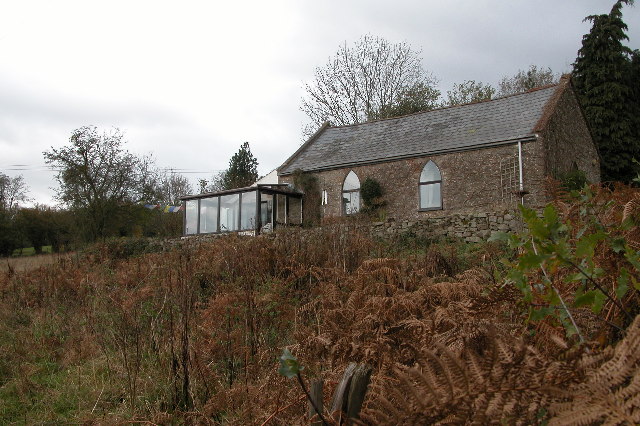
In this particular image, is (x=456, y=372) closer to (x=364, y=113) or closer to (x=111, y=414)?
(x=111, y=414)

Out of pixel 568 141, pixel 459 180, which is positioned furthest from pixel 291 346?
pixel 568 141

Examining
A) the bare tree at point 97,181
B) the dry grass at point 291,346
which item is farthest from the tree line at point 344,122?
the dry grass at point 291,346

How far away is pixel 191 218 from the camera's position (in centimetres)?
2603

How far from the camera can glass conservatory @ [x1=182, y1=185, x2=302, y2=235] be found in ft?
79.5

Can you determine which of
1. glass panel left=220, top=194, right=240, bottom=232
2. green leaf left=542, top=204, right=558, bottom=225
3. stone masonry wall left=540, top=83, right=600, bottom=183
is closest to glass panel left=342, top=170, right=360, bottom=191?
glass panel left=220, top=194, right=240, bottom=232

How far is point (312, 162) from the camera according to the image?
26469 mm

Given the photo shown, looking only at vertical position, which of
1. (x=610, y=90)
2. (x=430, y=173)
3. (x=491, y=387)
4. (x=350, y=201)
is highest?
(x=610, y=90)

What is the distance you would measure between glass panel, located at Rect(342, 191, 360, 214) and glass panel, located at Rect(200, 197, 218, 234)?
20.3 ft

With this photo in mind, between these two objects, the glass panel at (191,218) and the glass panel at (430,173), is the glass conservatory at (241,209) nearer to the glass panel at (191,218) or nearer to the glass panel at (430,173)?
the glass panel at (191,218)

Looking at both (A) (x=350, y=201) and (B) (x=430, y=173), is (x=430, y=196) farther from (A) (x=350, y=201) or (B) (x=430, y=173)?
(A) (x=350, y=201)

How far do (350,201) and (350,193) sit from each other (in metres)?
0.38

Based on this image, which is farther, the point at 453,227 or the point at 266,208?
the point at 266,208

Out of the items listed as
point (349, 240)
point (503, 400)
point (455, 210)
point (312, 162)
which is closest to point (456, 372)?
point (503, 400)

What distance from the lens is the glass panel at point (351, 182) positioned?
980 inches
